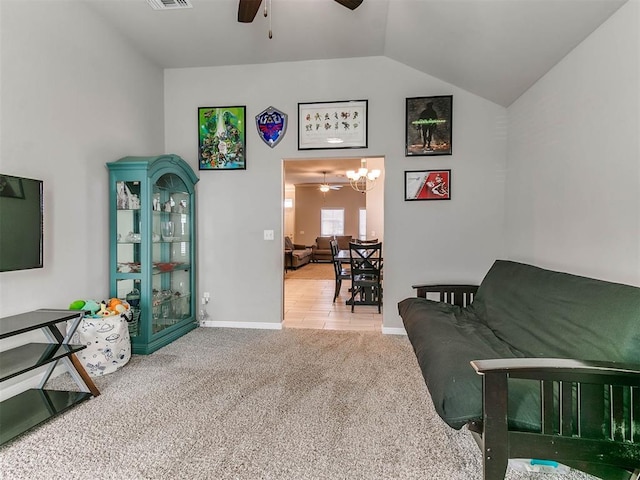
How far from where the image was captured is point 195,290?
3.83 metres

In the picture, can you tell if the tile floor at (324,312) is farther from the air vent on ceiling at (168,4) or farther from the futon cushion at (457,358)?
the air vent on ceiling at (168,4)

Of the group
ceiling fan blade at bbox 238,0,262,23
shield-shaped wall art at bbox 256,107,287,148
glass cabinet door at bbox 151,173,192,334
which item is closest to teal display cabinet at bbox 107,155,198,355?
glass cabinet door at bbox 151,173,192,334

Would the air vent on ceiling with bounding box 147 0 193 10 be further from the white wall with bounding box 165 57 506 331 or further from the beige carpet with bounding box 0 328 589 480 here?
the beige carpet with bounding box 0 328 589 480

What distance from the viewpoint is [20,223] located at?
207 cm

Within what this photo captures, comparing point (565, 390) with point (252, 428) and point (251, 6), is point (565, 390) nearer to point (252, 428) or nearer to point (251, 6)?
point (252, 428)

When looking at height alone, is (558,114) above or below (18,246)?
above

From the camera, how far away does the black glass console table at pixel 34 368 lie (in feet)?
5.94

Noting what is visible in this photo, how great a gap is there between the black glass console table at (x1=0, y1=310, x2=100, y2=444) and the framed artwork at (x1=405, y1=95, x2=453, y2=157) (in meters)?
3.21

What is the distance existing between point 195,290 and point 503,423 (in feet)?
10.9

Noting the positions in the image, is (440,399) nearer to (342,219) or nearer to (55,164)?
(55,164)

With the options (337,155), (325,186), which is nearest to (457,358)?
(337,155)

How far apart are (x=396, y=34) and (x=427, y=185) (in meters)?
1.42

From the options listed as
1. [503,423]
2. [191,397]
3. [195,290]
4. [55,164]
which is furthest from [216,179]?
[503,423]

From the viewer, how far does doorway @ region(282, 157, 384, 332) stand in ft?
13.7
